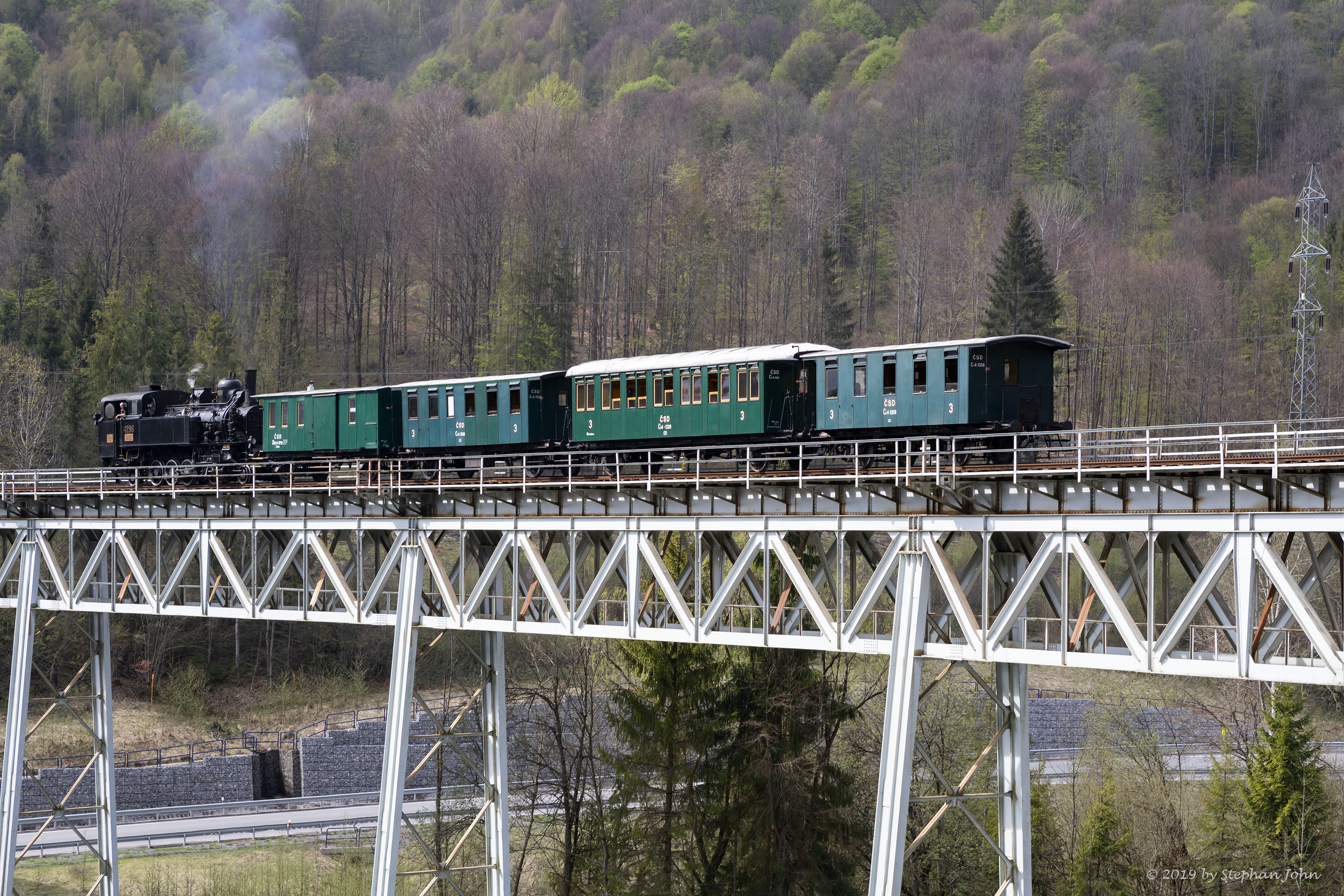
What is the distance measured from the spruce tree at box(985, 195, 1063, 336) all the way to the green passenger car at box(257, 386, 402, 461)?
36816 millimetres

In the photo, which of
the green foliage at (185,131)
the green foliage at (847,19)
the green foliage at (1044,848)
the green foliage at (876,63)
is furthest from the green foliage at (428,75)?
the green foliage at (1044,848)

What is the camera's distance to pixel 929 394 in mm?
28312

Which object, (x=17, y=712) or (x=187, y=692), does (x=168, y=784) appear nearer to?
(x=187, y=692)

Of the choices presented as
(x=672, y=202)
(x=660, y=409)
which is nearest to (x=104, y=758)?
(x=660, y=409)

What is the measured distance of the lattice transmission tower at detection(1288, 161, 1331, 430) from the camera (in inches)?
1826

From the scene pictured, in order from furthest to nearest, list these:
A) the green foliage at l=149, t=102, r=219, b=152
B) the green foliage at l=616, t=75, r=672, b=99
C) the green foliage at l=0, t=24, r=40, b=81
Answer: the green foliage at l=616, t=75, r=672, b=99 → the green foliage at l=0, t=24, r=40, b=81 → the green foliage at l=149, t=102, r=219, b=152

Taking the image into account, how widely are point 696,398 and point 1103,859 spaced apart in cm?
1900

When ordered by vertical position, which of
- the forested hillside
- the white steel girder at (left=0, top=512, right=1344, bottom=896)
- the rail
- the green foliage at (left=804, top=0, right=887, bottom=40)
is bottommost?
the white steel girder at (left=0, top=512, right=1344, bottom=896)

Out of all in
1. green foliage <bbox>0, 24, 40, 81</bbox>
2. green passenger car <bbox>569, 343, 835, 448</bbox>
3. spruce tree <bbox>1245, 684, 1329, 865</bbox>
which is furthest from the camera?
green foliage <bbox>0, 24, 40, 81</bbox>

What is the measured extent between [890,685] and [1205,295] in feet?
215

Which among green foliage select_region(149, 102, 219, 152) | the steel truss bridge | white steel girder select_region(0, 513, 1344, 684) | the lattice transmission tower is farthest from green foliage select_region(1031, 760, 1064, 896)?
green foliage select_region(149, 102, 219, 152)

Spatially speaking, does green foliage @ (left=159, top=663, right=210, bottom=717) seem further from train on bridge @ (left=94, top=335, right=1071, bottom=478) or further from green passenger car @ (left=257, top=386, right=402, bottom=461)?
green passenger car @ (left=257, top=386, right=402, bottom=461)

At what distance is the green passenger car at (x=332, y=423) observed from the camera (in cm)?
3878

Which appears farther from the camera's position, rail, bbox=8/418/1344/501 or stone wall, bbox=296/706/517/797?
stone wall, bbox=296/706/517/797
